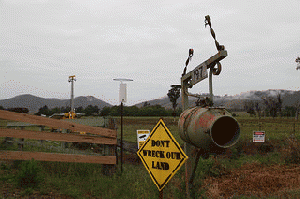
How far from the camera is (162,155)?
3.92 metres

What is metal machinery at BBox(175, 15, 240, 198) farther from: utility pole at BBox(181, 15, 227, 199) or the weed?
the weed

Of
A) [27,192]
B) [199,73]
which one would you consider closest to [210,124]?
[199,73]

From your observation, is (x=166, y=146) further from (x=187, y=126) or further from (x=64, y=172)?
(x=64, y=172)

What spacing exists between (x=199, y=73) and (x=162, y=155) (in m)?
1.46

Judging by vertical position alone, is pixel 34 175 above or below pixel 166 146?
below

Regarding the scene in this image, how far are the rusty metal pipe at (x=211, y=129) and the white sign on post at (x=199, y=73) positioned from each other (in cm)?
75

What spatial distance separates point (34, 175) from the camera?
17.4ft

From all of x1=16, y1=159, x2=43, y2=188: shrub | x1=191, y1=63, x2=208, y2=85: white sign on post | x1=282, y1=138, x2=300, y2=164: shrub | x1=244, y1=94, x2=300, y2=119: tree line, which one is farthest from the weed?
x1=244, y1=94, x2=300, y2=119: tree line

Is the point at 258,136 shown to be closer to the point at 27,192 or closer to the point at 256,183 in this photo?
the point at 256,183

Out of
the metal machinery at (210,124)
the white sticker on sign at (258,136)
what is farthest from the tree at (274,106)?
the metal machinery at (210,124)

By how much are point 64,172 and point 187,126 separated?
417cm

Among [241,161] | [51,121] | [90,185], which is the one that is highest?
[51,121]

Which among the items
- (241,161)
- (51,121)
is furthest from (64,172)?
(241,161)

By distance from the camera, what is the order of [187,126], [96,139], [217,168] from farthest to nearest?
[217,168]
[96,139]
[187,126]
